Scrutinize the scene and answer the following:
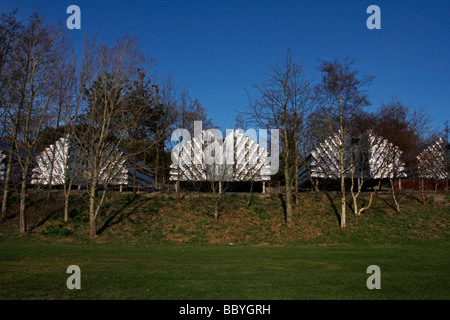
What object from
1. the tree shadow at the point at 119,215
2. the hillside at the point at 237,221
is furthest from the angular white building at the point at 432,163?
the tree shadow at the point at 119,215

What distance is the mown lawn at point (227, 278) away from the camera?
6.59 metres

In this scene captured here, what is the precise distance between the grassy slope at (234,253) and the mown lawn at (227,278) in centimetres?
3

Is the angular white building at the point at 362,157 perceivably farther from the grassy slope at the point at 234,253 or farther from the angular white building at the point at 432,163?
the grassy slope at the point at 234,253

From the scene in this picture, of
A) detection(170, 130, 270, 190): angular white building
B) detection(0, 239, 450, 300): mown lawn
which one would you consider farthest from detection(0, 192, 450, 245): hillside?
detection(0, 239, 450, 300): mown lawn

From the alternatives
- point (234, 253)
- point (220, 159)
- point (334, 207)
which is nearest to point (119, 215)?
point (220, 159)

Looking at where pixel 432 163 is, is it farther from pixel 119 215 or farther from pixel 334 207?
pixel 119 215

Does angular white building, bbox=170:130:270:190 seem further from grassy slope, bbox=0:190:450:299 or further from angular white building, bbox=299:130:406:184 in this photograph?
angular white building, bbox=299:130:406:184

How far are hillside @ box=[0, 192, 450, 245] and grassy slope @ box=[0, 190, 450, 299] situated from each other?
0.06 metres

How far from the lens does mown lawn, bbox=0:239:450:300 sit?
659 cm

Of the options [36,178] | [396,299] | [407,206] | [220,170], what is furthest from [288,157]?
[36,178]

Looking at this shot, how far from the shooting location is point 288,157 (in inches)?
798

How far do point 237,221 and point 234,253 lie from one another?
7.15 meters

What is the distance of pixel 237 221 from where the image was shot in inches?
813

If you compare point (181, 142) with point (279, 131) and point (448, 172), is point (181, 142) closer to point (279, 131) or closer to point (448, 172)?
point (279, 131)
